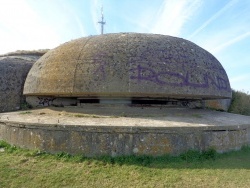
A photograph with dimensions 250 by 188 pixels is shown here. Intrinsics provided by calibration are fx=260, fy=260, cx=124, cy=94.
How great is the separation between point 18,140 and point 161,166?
3.31 metres

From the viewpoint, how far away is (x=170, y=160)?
515 centimetres

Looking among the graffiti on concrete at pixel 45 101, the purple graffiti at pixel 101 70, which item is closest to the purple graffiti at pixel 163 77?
the purple graffiti at pixel 101 70

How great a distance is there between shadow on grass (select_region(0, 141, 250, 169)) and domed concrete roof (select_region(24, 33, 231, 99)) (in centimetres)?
187

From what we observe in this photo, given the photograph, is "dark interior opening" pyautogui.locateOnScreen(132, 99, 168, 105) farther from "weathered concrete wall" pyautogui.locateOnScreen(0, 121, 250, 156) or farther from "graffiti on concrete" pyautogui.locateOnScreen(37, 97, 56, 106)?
"graffiti on concrete" pyautogui.locateOnScreen(37, 97, 56, 106)

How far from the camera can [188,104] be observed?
863 centimetres

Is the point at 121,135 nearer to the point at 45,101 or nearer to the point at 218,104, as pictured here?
the point at 45,101

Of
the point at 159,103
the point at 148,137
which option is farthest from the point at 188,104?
the point at 148,137

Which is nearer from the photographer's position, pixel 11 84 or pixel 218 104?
pixel 11 84

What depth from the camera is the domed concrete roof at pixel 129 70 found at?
21.7 ft

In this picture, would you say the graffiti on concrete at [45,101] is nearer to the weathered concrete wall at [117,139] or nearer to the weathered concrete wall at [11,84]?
the weathered concrete wall at [11,84]

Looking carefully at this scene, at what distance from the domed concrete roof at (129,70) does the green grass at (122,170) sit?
6.45ft

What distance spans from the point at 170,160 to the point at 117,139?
3.70ft

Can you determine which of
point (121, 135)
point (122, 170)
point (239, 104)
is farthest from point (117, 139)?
point (239, 104)

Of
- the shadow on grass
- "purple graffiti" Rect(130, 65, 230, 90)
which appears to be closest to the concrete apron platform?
the shadow on grass
